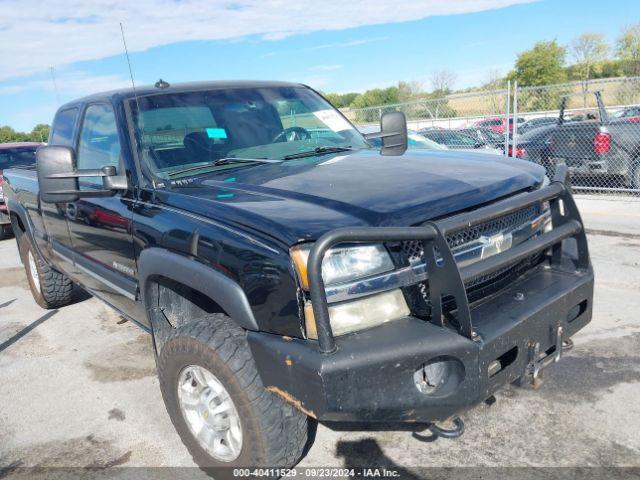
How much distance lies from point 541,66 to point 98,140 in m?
Result: 51.4

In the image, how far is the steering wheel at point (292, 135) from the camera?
3.62 meters

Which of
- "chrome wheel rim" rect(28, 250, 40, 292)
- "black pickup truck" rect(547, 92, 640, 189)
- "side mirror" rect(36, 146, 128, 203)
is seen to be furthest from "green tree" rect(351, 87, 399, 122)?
"side mirror" rect(36, 146, 128, 203)

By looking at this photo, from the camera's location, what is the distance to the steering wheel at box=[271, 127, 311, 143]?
362 cm

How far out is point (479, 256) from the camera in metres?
Result: 2.51

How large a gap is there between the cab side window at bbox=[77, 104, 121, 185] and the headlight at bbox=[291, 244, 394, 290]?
172cm

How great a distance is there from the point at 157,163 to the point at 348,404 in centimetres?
184

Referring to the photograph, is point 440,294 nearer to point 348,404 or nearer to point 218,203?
point 348,404

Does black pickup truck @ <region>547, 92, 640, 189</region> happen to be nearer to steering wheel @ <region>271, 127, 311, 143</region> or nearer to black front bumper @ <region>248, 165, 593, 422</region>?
steering wheel @ <region>271, 127, 311, 143</region>

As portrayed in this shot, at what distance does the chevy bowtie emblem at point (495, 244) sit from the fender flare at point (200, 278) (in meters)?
1.06

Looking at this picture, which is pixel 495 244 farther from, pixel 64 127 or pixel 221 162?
pixel 64 127

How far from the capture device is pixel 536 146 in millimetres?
11039

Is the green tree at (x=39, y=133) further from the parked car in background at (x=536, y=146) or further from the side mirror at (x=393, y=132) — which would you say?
the side mirror at (x=393, y=132)

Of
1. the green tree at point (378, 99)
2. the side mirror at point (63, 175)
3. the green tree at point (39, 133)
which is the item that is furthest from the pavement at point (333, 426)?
the green tree at point (378, 99)

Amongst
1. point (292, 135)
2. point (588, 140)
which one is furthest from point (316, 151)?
point (588, 140)
